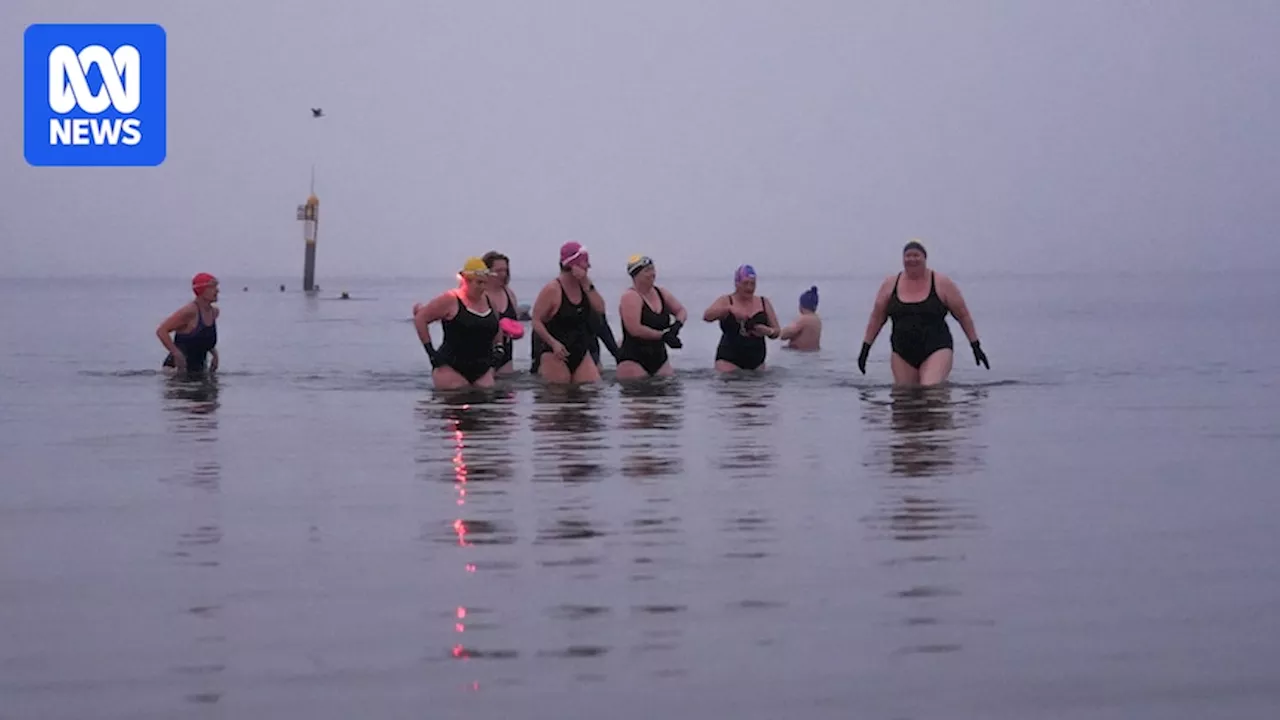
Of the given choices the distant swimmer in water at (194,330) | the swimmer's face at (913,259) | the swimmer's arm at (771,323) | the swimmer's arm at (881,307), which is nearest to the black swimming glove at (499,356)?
the swimmer's arm at (771,323)

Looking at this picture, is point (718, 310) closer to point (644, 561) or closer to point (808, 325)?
point (808, 325)

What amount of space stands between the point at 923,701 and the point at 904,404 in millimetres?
10610

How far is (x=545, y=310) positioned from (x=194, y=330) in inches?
165

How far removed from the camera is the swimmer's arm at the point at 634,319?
17750 mm

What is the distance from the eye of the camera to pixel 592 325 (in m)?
17.2

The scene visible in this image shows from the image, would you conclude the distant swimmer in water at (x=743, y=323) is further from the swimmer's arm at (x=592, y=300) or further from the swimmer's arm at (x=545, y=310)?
the swimmer's arm at (x=545, y=310)

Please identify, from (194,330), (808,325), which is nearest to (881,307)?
(194,330)

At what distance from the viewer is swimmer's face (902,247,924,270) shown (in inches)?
616

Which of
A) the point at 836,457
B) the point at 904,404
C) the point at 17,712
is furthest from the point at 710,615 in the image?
the point at 904,404

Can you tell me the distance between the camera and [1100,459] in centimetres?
1148

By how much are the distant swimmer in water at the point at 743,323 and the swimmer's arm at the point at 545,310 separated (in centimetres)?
155

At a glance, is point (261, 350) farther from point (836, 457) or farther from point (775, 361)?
point (836, 457)

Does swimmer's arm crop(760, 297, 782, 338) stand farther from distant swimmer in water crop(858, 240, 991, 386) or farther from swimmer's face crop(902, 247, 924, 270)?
swimmer's face crop(902, 247, 924, 270)

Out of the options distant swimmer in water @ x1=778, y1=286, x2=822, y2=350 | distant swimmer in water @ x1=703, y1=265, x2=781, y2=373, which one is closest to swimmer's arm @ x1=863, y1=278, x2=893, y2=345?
distant swimmer in water @ x1=703, y1=265, x2=781, y2=373
